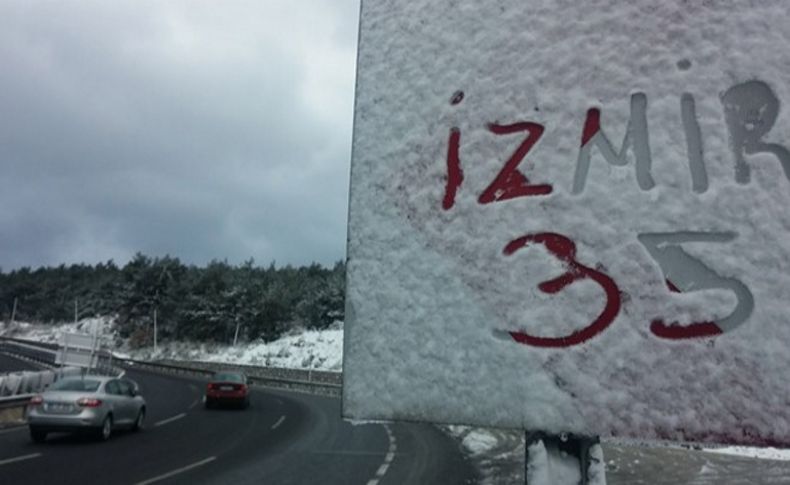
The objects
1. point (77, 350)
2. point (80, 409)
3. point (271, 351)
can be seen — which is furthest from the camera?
point (271, 351)

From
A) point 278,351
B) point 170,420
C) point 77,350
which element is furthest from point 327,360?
point 170,420

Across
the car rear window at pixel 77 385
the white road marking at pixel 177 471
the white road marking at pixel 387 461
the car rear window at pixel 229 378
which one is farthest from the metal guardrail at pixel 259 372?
the white road marking at pixel 177 471

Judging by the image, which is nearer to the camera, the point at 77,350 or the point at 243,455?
the point at 243,455

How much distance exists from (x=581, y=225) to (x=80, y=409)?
46.9 feet

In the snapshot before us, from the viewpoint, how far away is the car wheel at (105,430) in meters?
13.6

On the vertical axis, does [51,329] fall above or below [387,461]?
above

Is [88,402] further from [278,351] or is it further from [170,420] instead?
[278,351]

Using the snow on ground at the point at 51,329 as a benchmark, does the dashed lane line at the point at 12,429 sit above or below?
below

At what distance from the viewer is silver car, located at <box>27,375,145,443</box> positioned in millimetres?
12938

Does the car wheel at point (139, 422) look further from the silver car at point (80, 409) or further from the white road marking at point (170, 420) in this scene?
the white road marking at point (170, 420)

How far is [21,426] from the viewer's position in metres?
15.5

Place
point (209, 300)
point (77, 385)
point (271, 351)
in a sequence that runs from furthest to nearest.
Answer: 1. point (209, 300)
2. point (271, 351)
3. point (77, 385)

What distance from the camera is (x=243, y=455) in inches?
477

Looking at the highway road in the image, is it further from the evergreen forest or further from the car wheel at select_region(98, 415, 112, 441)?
the evergreen forest
